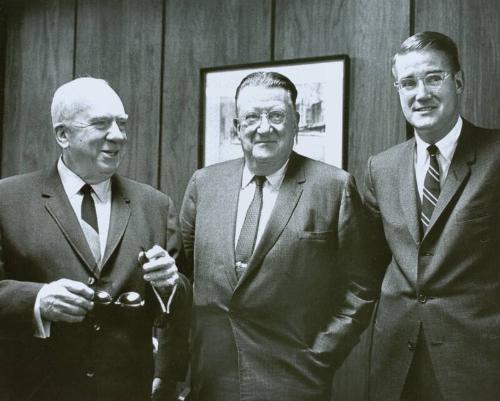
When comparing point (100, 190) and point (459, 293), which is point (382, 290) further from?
point (100, 190)

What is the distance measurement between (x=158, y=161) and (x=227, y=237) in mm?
1088

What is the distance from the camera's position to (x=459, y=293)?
6.26 ft

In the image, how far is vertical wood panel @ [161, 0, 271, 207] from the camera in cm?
294

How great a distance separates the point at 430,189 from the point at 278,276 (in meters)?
0.60

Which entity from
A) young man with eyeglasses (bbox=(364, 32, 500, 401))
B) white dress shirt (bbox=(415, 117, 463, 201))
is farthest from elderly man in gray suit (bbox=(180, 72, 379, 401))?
white dress shirt (bbox=(415, 117, 463, 201))

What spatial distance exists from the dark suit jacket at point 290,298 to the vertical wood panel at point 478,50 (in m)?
0.69

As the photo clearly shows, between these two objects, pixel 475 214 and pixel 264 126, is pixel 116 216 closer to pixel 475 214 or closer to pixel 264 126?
pixel 264 126

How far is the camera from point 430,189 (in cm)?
201

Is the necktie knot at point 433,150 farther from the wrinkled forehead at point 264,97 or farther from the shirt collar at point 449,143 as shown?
the wrinkled forehead at point 264,97

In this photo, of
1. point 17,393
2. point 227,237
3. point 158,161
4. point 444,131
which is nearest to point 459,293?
point 444,131

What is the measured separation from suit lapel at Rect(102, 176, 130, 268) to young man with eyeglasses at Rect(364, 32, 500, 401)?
3.02ft

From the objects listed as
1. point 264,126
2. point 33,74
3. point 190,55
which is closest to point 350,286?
point 264,126

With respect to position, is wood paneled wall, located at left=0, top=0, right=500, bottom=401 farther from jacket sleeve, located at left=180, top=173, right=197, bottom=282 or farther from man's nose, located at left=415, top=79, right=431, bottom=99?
jacket sleeve, located at left=180, top=173, right=197, bottom=282

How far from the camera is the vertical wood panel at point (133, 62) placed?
10.3 ft
